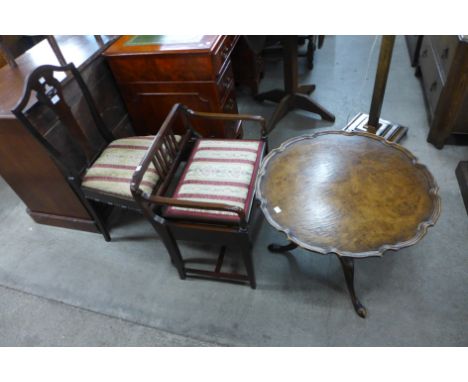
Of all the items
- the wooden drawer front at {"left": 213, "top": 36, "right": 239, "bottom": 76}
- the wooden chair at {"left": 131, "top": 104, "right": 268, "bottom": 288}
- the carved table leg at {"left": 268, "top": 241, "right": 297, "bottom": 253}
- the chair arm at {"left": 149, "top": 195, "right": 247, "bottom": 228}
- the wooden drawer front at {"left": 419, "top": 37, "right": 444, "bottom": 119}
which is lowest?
the carved table leg at {"left": 268, "top": 241, "right": 297, "bottom": 253}

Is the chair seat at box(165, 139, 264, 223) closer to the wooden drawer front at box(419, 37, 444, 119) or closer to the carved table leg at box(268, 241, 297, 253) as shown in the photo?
the carved table leg at box(268, 241, 297, 253)

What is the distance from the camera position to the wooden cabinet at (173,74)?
175 centimetres

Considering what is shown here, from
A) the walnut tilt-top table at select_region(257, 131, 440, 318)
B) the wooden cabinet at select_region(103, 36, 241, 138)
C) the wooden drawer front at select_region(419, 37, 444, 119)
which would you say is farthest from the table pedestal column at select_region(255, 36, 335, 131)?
the walnut tilt-top table at select_region(257, 131, 440, 318)

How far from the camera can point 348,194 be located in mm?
1319

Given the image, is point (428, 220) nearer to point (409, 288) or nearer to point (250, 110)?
point (409, 288)

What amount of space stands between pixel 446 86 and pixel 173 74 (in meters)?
1.61

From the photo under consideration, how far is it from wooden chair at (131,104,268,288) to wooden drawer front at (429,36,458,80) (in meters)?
1.25

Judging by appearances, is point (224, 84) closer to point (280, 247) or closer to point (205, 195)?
point (205, 195)

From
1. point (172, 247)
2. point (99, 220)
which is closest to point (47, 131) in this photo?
point (99, 220)

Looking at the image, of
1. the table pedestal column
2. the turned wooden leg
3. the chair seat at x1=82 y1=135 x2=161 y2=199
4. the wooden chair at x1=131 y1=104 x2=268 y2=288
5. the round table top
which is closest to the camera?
the round table top

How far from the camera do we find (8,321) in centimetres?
180

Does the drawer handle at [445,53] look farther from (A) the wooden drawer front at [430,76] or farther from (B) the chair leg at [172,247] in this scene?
(B) the chair leg at [172,247]

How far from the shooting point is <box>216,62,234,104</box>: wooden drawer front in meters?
1.92
